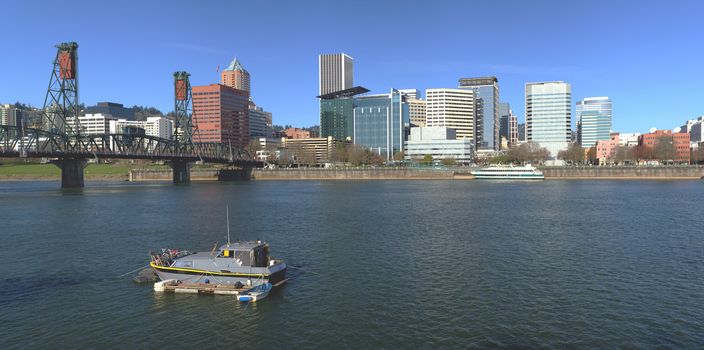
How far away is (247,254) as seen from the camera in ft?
107

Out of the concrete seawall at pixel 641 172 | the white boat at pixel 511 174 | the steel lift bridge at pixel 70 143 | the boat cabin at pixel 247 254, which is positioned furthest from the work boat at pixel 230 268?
the concrete seawall at pixel 641 172

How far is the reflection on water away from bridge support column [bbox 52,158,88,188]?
82.5m

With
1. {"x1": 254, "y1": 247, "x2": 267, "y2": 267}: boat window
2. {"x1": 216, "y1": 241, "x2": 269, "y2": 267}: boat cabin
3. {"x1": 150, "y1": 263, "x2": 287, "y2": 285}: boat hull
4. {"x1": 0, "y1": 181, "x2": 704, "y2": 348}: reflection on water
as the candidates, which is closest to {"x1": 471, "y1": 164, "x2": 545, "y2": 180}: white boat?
{"x1": 0, "y1": 181, "x2": 704, "y2": 348}: reflection on water

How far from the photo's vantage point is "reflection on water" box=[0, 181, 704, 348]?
24047 millimetres

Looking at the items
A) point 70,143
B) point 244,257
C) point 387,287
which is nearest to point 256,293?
point 244,257

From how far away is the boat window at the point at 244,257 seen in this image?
32500 mm

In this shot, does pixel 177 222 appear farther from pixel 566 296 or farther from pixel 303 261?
pixel 566 296

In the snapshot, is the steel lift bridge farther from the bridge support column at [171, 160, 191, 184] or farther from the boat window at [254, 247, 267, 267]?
the boat window at [254, 247, 267, 267]

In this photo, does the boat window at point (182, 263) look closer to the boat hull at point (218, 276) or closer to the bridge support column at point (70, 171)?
the boat hull at point (218, 276)

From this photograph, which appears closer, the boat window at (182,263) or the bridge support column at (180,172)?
the boat window at (182,263)

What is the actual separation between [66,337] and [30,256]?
2324 cm

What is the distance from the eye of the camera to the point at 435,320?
25.8m

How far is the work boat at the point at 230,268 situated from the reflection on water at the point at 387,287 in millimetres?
1384

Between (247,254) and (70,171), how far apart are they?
129602 millimetres
